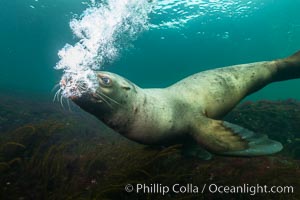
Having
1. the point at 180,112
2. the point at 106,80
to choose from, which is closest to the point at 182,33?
the point at 180,112

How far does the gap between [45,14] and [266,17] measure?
19.4 meters

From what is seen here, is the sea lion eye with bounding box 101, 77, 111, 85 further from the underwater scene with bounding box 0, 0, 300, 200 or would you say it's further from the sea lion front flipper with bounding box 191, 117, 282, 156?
the sea lion front flipper with bounding box 191, 117, 282, 156

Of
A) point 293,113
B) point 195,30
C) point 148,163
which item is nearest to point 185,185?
point 148,163

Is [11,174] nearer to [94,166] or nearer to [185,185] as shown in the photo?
[94,166]

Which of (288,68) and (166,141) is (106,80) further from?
(288,68)

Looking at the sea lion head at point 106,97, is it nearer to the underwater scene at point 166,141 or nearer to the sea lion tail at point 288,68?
the underwater scene at point 166,141

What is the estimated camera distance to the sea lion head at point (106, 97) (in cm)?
329

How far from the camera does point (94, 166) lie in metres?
5.03

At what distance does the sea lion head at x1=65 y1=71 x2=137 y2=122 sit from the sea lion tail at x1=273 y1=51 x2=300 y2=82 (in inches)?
141

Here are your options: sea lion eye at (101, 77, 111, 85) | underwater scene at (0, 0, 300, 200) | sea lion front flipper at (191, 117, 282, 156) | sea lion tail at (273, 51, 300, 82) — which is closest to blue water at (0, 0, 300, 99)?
sea lion tail at (273, 51, 300, 82)

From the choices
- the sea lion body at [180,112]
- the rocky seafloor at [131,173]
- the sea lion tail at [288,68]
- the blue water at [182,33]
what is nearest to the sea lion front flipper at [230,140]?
the sea lion body at [180,112]

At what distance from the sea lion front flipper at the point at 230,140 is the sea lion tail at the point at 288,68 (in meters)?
2.53

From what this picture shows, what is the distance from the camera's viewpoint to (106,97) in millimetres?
3480

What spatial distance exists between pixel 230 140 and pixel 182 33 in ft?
79.9
